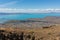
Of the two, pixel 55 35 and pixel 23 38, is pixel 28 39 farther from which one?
pixel 55 35

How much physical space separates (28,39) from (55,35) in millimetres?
5206

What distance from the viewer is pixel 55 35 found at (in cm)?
3738

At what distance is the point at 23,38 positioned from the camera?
38.2 m

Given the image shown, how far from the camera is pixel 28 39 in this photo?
125 feet

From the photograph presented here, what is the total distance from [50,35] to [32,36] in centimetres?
344

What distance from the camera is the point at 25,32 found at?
127 ft

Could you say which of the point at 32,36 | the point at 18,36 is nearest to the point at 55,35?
the point at 32,36

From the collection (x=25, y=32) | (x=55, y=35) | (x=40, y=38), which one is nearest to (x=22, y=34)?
(x=25, y=32)

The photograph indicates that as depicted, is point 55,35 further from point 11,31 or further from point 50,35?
point 11,31

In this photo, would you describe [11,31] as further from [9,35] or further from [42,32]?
[42,32]

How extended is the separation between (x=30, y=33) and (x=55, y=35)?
4.81m

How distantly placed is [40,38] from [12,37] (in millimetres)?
5350

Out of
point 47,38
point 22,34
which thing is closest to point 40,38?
point 47,38

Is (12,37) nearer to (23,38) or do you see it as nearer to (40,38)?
(23,38)
